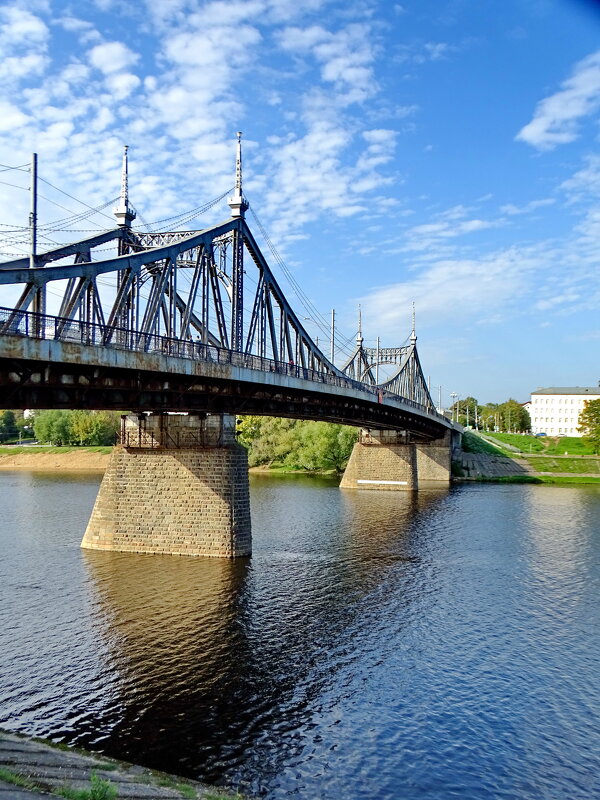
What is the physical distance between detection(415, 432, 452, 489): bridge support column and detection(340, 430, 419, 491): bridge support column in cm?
900

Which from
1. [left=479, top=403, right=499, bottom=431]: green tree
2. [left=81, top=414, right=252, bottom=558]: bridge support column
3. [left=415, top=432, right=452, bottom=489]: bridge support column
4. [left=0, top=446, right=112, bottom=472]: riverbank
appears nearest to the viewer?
[left=81, top=414, right=252, bottom=558]: bridge support column

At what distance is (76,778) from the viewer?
989 centimetres

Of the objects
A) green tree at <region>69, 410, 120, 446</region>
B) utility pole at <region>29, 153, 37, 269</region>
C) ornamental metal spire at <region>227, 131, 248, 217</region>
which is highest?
ornamental metal spire at <region>227, 131, 248, 217</region>

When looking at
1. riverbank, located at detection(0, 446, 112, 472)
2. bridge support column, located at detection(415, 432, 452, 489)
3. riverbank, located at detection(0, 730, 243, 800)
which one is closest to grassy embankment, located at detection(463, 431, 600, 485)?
bridge support column, located at detection(415, 432, 452, 489)

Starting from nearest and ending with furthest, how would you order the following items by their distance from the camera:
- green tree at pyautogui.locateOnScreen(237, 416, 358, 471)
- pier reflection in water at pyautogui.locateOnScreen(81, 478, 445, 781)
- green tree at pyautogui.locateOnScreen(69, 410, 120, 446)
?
pier reflection in water at pyautogui.locateOnScreen(81, 478, 445, 781) → green tree at pyautogui.locateOnScreen(237, 416, 358, 471) → green tree at pyautogui.locateOnScreen(69, 410, 120, 446)

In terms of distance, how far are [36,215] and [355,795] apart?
16343 mm

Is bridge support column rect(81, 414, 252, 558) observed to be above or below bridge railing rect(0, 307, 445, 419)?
below

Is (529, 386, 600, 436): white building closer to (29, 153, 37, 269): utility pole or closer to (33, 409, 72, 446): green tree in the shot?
(33, 409, 72, 446): green tree

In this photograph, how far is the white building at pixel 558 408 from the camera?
147 m

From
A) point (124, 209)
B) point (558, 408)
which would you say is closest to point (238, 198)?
point (124, 209)

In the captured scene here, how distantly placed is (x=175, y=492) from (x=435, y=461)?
172ft

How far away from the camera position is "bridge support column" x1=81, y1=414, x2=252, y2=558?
29.6 meters

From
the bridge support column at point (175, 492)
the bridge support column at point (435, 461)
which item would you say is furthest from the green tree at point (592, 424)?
the bridge support column at point (175, 492)

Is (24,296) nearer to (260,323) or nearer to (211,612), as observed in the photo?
(211,612)
